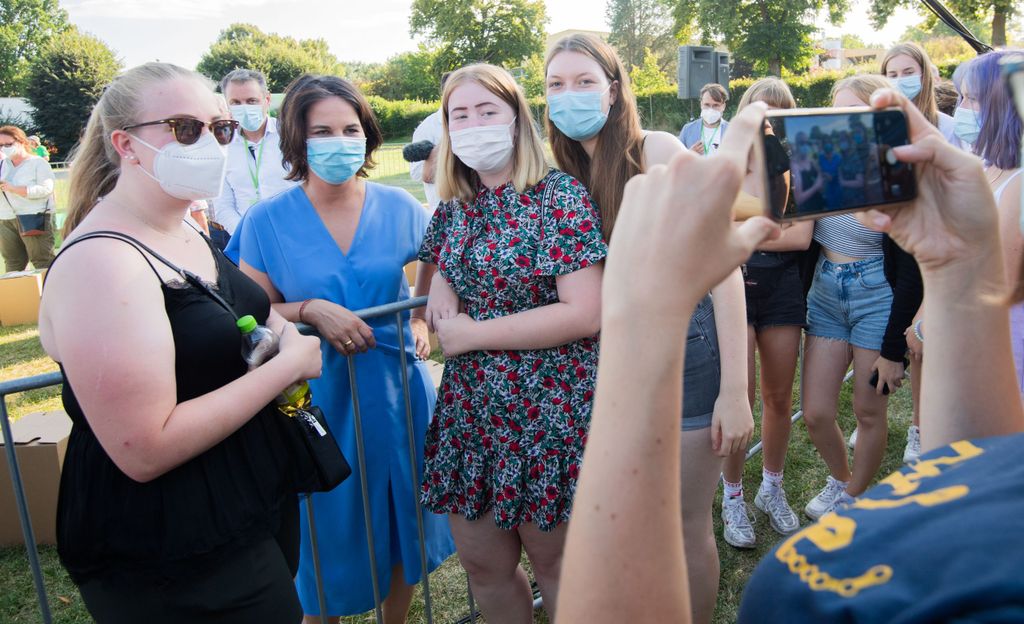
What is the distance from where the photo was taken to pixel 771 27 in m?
38.6

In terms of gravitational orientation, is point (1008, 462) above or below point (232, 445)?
above

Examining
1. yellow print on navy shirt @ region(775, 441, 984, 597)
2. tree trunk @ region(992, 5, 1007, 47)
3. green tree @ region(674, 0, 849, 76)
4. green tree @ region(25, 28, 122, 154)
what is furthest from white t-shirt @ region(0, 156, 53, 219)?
green tree @ region(674, 0, 849, 76)

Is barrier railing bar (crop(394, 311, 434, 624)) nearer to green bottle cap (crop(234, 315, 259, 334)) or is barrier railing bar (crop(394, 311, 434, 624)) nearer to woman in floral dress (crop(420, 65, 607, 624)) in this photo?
woman in floral dress (crop(420, 65, 607, 624))

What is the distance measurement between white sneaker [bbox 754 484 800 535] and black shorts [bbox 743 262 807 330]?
0.93m

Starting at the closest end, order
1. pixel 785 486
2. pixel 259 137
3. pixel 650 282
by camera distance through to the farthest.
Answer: pixel 650 282, pixel 785 486, pixel 259 137

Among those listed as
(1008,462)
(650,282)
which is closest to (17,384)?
(650,282)

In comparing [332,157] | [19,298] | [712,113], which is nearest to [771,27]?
[712,113]

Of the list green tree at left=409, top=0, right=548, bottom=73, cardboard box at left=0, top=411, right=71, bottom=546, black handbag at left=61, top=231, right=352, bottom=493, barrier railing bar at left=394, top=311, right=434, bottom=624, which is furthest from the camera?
green tree at left=409, top=0, right=548, bottom=73

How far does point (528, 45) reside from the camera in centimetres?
5966

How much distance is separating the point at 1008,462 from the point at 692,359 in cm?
150

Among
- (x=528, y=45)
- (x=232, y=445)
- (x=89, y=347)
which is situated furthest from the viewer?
(x=528, y=45)

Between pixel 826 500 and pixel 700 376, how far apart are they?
184 cm

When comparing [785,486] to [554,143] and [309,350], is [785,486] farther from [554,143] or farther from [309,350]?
[309,350]

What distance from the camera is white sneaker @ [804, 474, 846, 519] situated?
11.5ft
